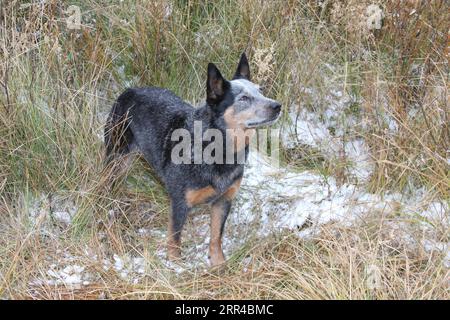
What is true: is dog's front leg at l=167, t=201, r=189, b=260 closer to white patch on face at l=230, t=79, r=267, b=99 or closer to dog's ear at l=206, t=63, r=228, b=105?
dog's ear at l=206, t=63, r=228, b=105

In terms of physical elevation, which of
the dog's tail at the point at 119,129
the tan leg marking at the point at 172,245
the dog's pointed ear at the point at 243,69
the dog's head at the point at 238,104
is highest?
the dog's pointed ear at the point at 243,69

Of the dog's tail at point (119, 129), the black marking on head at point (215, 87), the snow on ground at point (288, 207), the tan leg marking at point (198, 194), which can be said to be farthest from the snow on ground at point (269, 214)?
the black marking on head at point (215, 87)

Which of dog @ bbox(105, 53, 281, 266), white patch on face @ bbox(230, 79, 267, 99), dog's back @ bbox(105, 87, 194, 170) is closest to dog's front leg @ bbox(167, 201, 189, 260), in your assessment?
dog @ bbox(105, 53, 281, 266)

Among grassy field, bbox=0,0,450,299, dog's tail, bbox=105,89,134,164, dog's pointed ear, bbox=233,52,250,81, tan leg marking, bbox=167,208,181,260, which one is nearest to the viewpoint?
grassy field, bbox=0,0,450,299

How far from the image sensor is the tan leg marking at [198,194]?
3883mm

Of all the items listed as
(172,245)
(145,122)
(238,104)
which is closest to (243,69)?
(238,104)

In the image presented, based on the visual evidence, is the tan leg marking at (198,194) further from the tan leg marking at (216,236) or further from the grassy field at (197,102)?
the grassy field at (197,102)

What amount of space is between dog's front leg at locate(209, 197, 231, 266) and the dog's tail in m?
0.81

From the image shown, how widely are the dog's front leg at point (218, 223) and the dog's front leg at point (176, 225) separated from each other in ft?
0.65

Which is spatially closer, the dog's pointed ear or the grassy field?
the grassy field

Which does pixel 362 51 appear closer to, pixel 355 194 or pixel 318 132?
pixel 318 132

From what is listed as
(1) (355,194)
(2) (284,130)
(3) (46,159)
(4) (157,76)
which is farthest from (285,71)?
(3) (46,159)

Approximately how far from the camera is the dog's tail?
4266mm

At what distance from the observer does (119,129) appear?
4328mm
